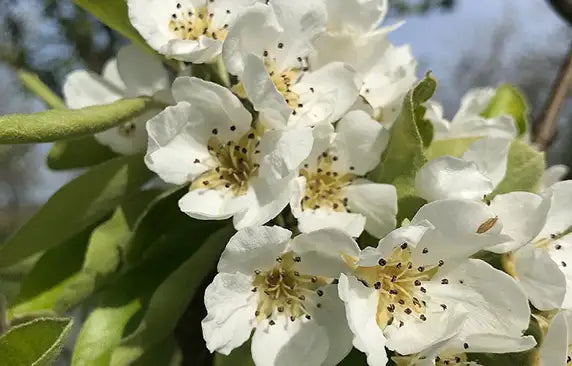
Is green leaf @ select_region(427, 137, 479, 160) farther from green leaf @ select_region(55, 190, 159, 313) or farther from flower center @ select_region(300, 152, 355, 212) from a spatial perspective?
green leaf @ select_region(55, 190, 159, 313)

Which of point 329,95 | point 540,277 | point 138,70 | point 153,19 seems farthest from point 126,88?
point 540,277

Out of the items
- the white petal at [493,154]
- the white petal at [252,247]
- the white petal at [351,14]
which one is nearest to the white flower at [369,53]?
the white petal at [351,14]

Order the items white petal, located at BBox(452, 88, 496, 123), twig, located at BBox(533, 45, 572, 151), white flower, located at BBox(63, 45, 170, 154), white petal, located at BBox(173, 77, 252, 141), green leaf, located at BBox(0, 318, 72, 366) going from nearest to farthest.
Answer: green leaf, located at BBox(0, 318, 72, 366)
white petal, located at BBox(173, 77, 252, 141)
white flower, located at BBox(63, 45, 170, 154)
white petal, located at BBox(452, 88, 496, 123)
twig, located at BBox(533, 45, 572, 151)

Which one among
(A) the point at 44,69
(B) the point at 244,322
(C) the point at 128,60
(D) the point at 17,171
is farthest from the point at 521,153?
(D) the point at 17,171

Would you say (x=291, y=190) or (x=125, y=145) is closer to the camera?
(x=291, y=190)

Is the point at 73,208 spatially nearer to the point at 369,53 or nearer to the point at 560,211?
the point at 369,53

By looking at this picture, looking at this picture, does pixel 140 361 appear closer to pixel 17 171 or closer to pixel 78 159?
pixel 78 159

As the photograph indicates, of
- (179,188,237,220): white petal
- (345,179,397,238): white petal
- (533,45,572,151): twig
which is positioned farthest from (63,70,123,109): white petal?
(533,45,572,151): twig
